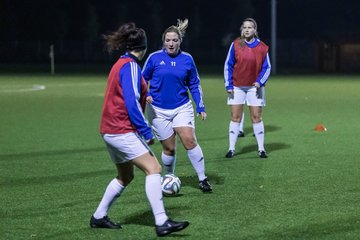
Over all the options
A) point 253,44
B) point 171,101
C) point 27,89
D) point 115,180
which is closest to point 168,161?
point 171,101

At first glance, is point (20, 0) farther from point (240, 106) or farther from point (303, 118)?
point (240, 106)

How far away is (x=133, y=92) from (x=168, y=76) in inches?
96.2

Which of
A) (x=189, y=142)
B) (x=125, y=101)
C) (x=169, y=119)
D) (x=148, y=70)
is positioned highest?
(x=148, y=70)

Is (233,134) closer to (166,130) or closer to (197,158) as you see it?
(197,158)

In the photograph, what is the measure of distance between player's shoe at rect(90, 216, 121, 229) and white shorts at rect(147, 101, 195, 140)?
6.79 feet

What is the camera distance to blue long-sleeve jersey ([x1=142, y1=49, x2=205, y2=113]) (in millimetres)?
9250

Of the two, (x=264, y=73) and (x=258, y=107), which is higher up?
(x=264, y=73)

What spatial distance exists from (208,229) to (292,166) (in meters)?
4.26

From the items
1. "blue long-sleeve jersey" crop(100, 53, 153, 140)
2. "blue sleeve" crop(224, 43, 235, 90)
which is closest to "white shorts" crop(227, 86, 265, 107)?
"blue sleeve" crop(224, 43, 235, 90)

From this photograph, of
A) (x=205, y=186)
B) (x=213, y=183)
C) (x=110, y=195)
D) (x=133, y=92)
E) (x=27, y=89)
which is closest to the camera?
(x=133, y=92)

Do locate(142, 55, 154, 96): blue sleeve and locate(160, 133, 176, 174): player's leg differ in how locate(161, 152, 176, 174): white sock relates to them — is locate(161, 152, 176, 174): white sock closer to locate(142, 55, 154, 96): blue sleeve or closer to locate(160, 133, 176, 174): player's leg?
locate(160, 133, 176, 174): player's leg

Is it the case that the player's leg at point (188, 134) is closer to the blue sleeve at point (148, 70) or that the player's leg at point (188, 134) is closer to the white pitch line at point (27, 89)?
the blue sleeve at point (148, 70)

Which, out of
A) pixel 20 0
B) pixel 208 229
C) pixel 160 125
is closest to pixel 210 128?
pixel 160 125

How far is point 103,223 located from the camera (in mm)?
7422
